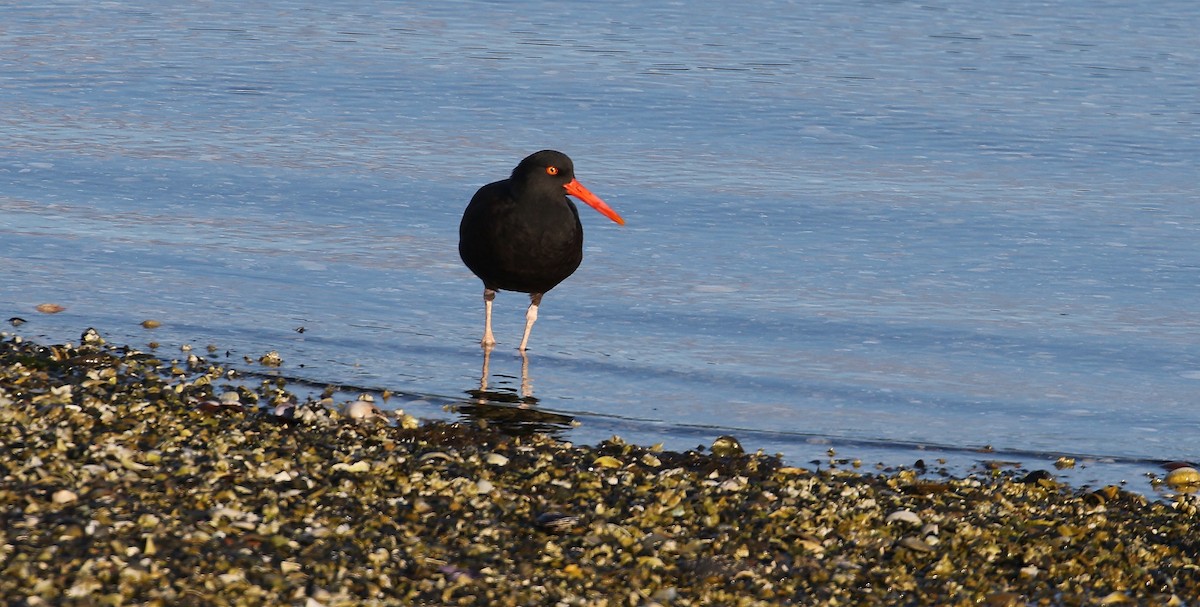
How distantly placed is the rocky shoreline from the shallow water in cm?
84

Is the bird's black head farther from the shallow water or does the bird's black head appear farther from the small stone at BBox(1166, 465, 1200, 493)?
the small stone at BBox(1166, 465, 1200, 493)

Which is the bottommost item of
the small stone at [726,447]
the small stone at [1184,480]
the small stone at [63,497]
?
the small stone at [63,497]

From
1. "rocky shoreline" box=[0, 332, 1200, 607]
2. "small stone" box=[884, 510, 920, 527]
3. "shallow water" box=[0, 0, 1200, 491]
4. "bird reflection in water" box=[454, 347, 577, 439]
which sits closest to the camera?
"rocky shoreline" box=[0, 332, 1200, 607]

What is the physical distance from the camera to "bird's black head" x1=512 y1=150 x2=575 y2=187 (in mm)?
10094

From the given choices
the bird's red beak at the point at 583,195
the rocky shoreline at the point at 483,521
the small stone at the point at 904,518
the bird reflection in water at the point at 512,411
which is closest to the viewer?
the rocky shoreline at the point at 483,521

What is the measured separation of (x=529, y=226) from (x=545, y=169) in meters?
0.39

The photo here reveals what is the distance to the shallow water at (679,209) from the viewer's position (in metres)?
9.73

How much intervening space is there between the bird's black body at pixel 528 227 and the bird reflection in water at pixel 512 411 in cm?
85

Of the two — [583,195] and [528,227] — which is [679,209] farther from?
[528,227]

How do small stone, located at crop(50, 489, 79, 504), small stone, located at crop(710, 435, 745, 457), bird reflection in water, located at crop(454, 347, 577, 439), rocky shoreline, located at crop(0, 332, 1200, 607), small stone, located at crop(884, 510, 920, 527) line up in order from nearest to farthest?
rocky shoreline, located at crop(0, 332, 1200, 607), small stone, located at crop(50, 489, 79, 504), small stone, located at crop(884, 510, 920, 527), small stone, located at crop(710, 435, 745, 457), bird reflection in water, located at crop(454, 347, 577, 439)

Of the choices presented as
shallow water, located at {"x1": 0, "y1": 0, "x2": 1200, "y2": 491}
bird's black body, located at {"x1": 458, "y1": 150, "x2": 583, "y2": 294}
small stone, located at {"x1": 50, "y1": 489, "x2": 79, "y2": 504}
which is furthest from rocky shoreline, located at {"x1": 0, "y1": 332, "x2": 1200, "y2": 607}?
bird's black body, located at {"x1": 458, "y1": 150, "x2": 583, "y2": 294}

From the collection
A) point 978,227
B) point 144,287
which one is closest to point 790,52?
point 978,227

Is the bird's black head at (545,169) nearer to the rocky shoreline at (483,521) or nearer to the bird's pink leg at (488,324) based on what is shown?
the bird's pink leg at (488,324)

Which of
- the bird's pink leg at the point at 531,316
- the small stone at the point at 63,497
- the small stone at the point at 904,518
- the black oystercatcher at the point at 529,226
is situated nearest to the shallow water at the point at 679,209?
the bird's pink leg at the point at 531,316
